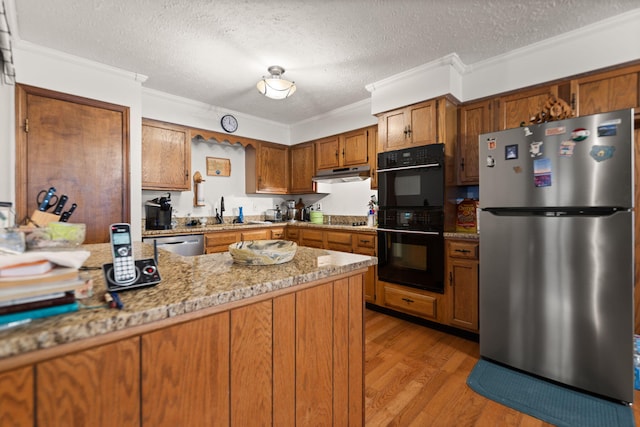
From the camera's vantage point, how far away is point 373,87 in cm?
320

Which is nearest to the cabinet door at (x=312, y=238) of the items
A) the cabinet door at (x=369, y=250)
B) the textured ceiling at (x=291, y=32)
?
the cabinet door at (x=369, y=250)

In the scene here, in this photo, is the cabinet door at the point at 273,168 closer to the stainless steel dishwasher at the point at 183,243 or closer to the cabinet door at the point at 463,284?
Answer: the stainless steel dishwasher at the point at 183,243

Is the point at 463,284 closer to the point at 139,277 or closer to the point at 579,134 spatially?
the point at 579,134

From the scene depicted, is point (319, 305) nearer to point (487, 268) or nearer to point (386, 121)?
point (487, 268)

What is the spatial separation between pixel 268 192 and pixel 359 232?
68.7 inches

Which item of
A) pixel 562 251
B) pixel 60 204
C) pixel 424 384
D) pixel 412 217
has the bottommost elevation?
pixel 424 384

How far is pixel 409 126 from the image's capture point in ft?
9.66

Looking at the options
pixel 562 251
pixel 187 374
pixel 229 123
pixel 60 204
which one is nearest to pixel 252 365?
pixel 187 374

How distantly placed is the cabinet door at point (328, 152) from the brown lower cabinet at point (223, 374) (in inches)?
115

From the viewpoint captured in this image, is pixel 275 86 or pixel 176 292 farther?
pixel 275 86

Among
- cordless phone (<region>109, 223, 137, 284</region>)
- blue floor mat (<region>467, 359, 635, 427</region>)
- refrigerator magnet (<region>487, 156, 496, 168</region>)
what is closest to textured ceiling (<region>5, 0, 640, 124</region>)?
refrigerator magnet (<region>487, 156, 496, 168</region>)

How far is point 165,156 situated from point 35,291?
3.20 metres

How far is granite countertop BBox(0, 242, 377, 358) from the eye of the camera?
0.53 meters

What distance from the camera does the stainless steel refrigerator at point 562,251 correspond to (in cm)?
166
